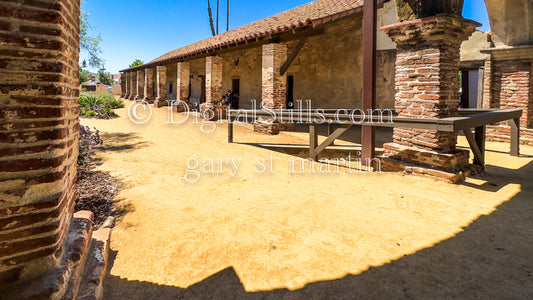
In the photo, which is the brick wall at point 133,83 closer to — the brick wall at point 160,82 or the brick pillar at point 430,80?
the brick wall at point 160,82

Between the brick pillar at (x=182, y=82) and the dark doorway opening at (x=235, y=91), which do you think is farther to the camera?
the dark doorway opening at (x=235, y=91)

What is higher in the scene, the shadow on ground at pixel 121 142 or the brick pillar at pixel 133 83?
the brick pillar at pixel 133 83

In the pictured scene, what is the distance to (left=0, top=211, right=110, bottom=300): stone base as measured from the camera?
1326 mm

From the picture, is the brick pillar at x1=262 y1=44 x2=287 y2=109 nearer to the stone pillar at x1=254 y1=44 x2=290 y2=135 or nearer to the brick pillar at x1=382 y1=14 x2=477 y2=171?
the stone pillar at x1=254 y1=44 x2=290 y2=135

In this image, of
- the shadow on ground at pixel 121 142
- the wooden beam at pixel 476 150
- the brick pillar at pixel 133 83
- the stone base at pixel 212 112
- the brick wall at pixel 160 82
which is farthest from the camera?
the brick pillar at pixel 133 83

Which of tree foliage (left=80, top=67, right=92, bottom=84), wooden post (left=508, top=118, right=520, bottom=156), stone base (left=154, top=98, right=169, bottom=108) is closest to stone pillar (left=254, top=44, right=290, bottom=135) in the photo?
wooden post (left=508, top=118, right=520, bottom=156)

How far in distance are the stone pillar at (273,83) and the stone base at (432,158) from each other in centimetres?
491

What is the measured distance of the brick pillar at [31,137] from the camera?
1.33m

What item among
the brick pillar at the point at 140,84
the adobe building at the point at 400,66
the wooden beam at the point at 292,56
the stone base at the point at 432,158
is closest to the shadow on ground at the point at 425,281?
the stone base at the point at 432,158

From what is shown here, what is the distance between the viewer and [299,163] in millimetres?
5750

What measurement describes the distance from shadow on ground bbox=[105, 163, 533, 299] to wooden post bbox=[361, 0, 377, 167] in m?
2.87

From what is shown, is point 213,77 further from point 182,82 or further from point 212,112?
point 182,82

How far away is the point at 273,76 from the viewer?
370 inches

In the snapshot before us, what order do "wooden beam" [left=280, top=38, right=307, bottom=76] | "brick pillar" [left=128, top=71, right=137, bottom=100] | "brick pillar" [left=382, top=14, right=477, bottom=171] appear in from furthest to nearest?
"brick pillar" [left=128, top=71, right=137, bottom=100] < "wooden beam" [left=280, top=38, right=307, bottom=76] < "brick pillar" [left=382, top=14, right=477, bottom=171]
